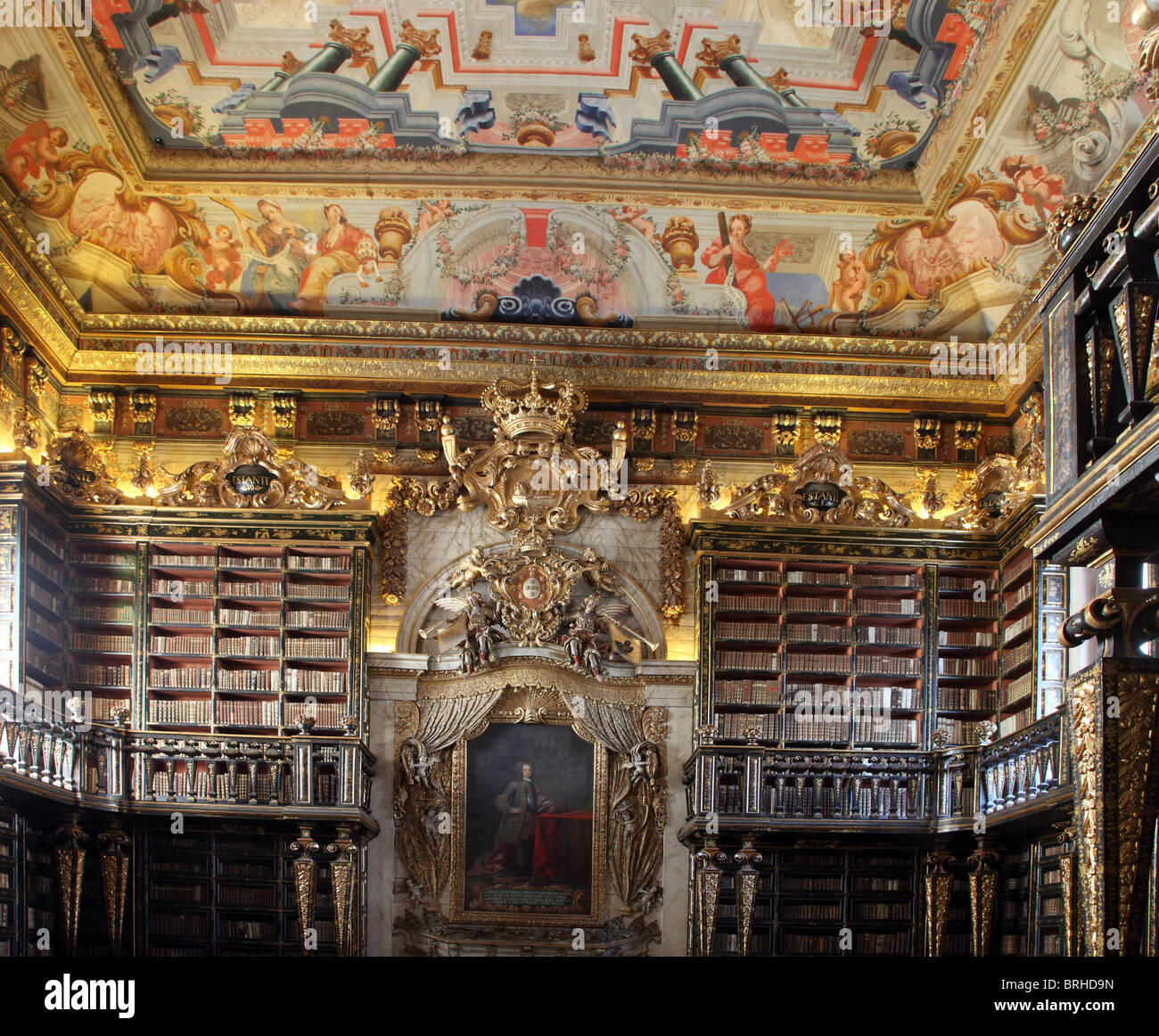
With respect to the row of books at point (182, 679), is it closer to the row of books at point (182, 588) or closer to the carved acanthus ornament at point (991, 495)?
the row of books at point (182, 588)

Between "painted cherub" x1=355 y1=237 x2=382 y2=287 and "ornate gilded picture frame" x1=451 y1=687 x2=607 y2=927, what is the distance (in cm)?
433

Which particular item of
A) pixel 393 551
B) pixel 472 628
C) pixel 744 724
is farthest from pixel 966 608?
pixel 393 551

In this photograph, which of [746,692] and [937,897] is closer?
[937,897]

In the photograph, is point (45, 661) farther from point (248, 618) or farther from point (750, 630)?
point (750, 630)

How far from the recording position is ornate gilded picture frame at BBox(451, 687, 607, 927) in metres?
11.1

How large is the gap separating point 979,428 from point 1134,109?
4.03 m

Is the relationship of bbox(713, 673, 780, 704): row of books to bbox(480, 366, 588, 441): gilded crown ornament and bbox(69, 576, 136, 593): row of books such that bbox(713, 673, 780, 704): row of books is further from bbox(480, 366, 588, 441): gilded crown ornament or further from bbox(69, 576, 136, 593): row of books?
bbox(480, 366, 588, 441): gilded crown ornament

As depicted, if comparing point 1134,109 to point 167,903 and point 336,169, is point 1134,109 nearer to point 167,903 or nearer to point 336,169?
point 336,169

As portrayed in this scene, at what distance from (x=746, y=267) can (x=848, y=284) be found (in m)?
1.04

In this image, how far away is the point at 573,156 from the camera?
1148 cm

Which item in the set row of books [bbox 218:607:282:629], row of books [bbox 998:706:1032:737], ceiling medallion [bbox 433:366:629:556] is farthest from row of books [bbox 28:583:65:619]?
row of books [bbox 998:706:1032:737]

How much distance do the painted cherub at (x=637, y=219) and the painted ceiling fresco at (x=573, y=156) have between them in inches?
0.9
